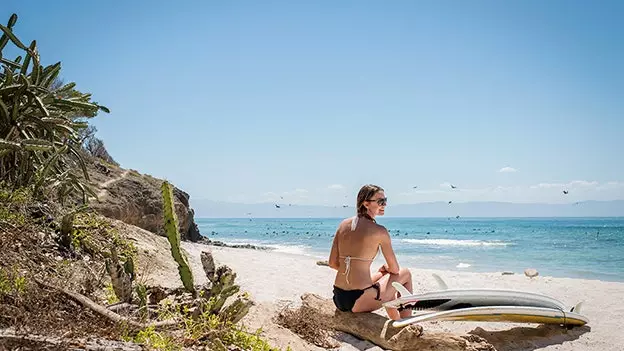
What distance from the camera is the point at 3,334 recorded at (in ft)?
9.15

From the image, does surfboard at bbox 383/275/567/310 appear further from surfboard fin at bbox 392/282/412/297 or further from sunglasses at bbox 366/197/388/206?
sunglasses at bbox 366/197/388/206

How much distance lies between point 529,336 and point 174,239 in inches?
173

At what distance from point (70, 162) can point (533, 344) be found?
8146mm

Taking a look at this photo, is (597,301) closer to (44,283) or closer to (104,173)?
(44,283)

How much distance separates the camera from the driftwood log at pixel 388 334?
5.30 m

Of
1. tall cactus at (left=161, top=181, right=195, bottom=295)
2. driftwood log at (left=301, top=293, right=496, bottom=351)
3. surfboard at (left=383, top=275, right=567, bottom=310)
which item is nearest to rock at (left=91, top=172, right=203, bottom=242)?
driftwood log at (left=301, top=293, right=496, bottom=351)

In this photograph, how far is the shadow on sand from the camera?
19.6 feet

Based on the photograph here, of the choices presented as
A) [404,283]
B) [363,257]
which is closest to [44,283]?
[363,257]

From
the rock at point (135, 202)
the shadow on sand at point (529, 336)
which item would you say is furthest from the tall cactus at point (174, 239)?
the rock at point (135, 202)

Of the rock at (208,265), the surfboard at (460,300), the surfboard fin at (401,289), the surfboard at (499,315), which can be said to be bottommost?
the surfboard at (499,315)

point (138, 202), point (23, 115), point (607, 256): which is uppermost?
point (23, 115)

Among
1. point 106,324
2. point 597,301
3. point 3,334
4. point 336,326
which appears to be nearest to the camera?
point 3,334

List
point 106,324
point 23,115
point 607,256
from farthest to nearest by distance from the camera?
point 607,256 < point 23,115 < point 106,324

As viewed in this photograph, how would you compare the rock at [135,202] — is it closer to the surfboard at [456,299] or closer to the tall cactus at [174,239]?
the tall cactus at [174,239]
